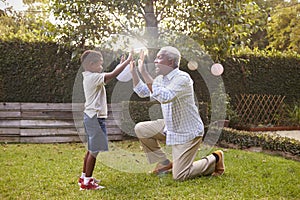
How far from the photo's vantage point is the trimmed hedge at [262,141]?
18.8 feet

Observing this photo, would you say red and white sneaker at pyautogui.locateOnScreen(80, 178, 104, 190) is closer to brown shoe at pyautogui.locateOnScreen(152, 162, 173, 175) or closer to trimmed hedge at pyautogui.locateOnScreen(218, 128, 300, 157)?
brown shoe at pyautogui.locateOnScreen(152, 162, 173, 175)

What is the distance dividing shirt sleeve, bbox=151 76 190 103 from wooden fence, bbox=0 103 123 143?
11.0 ft

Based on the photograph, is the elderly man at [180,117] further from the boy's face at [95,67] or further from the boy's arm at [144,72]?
the boy's face at [95,67]

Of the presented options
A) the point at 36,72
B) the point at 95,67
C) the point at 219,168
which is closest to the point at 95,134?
the point at 95,67

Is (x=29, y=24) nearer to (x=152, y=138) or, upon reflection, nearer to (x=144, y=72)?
(x=152, y=138)

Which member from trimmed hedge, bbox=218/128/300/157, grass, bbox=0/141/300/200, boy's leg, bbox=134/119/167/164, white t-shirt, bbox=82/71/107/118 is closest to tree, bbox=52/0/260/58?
trimmed hedge, bbox=218/128/300/157

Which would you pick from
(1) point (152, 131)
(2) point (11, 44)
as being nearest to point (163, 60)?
(1) point (152, 131)

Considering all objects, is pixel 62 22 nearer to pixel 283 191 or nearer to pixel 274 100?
pixel 283 191

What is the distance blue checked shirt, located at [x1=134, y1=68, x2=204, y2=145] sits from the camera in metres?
3.87

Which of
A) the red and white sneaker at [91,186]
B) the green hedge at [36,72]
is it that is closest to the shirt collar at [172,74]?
the red and white sneaker at [91,186]

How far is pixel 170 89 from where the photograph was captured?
3.78 metres

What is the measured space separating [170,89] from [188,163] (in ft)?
2.49

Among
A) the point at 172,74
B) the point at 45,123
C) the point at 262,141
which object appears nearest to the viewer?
the point at 172,74

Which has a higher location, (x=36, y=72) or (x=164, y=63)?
(x=164, y=63)
